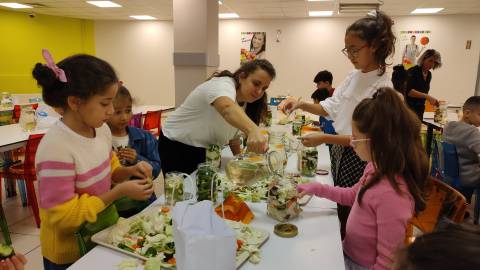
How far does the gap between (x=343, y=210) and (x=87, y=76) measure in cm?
152

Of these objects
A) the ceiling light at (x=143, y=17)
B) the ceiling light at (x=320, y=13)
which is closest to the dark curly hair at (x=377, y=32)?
the ceiling light at (x=320, y=13)

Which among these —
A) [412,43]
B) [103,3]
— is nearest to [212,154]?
[103,3]

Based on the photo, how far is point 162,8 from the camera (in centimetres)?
731

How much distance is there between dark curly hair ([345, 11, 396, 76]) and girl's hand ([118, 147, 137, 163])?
1304 mm

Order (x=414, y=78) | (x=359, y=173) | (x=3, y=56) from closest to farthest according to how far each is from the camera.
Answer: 1. (x=359, y=173)
2. (x=414, y=78)
3. (x=3, y=56)

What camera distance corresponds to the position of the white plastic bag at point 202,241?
2.66 ft

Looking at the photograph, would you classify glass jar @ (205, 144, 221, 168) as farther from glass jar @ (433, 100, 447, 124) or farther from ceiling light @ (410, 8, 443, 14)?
ceiling light @ (410, 8, 443, 14)

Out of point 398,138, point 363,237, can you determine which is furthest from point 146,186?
point 398,138

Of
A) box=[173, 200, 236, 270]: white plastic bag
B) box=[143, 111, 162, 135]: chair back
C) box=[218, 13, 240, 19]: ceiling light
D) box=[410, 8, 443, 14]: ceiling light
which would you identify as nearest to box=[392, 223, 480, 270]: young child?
box=[173, 200, 236, 270]: white plastic bag

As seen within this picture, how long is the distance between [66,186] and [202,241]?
54 cm

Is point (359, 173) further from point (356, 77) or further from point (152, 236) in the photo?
point (152, 236)

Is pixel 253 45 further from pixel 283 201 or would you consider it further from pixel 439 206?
pixel 283 201

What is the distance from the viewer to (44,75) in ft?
3.60

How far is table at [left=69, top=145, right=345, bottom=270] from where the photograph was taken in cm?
96
